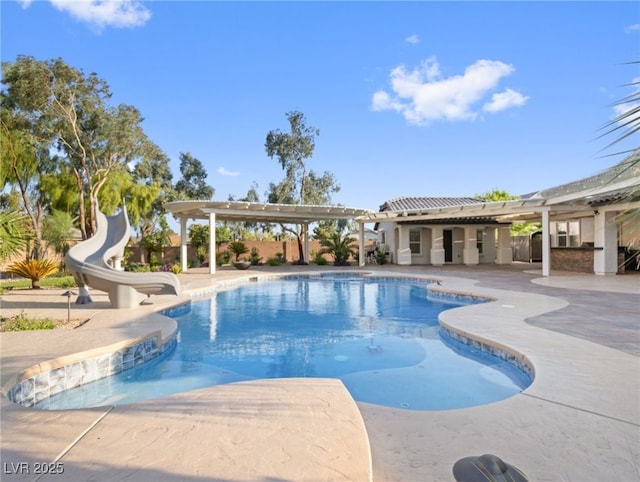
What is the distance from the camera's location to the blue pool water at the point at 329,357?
500 centimetres

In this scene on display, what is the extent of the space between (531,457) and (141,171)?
2989 centimetres

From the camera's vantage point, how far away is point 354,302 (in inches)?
476

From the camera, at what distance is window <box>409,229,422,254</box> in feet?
75.9

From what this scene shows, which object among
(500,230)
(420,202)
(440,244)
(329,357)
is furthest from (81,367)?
(500,230)

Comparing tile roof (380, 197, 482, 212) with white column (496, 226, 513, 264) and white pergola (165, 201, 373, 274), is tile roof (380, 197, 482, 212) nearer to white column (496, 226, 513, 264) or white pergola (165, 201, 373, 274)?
white column (496, 226, 513, 264)

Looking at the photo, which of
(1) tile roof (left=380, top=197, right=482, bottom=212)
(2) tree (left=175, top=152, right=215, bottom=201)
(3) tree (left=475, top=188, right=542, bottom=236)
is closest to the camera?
(1) tile roof (left=380, top=197, right=482, bottom=212)

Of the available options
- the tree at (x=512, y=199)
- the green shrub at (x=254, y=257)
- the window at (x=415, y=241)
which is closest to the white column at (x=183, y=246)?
the green shrub at (x=254, y=257)

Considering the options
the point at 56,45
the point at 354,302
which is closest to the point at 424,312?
the point at 354,302

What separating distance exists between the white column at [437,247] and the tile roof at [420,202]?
1819 mm

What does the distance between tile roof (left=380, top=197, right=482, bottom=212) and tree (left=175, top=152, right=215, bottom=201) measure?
52.2 feet

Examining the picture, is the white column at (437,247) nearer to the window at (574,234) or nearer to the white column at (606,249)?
the window at (574,234)

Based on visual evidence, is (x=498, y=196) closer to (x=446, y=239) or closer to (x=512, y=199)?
(x=512, y=199)

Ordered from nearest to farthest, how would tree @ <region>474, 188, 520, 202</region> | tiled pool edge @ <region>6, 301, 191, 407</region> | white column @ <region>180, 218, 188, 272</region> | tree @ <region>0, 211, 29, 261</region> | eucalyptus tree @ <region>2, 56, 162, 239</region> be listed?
tiled pool edge @ <region>6, 301, 191, 407</region>
tree @ <region>0, 211, 29, 261</region>
eucalyptus tree @ <region>2, 56, 162, 239</region>
white column @ <region>180, 218, 188, 272</region>
tree @ <region>474, 188, 520, 202</region>

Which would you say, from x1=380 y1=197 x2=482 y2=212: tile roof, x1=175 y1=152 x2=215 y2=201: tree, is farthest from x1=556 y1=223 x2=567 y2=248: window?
x1=175 y1=152 x2=215 y2=201: tree
